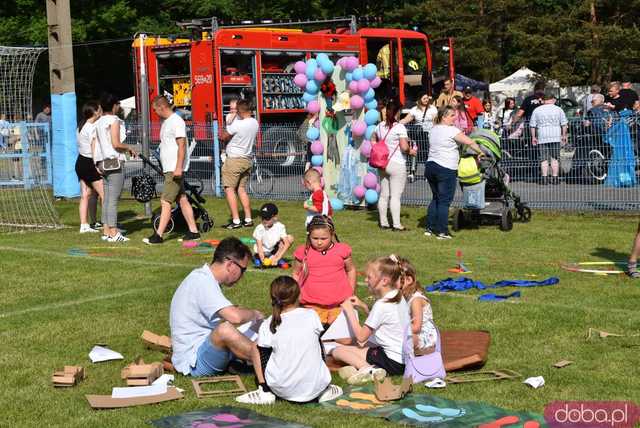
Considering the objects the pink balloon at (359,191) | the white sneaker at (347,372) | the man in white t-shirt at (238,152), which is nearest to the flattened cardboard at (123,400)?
the white sneaker at (347,372)

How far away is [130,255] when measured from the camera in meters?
12.8

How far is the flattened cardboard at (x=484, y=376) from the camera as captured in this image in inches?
276

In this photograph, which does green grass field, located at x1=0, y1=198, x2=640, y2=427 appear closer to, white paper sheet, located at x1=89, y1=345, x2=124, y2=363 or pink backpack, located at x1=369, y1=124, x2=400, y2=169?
white paper sheet, located at x1=89, y1=345, x2=124, y2=363

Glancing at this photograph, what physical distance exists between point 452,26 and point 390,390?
126 feet

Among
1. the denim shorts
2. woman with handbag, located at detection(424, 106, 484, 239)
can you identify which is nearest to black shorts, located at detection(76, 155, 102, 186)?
woman with handbag, located at detection(424, 106, 484, 239)

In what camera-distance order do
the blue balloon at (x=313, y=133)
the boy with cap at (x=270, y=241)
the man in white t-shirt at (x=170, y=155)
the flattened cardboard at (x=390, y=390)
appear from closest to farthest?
1. the flattened cardboard at (x=390, y=390)
2. the boy with cap at (x=270, y=241)
3. the man in white t-shirt at (x=170, y=155)
4. the blue balloon at (x=313, y=133)

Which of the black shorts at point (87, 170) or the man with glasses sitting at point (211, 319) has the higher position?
the black shorts at point (87, 170)

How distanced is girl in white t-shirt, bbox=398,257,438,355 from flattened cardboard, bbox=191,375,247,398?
1.30m

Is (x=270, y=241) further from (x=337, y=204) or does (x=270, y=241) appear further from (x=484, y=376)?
(x=337, y=204)

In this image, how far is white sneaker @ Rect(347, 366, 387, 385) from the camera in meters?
7.08

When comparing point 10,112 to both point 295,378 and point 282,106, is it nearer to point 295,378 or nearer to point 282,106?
point 282,106

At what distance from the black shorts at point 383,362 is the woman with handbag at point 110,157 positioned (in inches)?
283

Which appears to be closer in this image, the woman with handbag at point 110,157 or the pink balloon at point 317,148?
the woman with handbag at point 110,157

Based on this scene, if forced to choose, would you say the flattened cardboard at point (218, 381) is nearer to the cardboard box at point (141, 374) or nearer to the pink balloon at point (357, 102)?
the cardboard box at point (141, 374)
